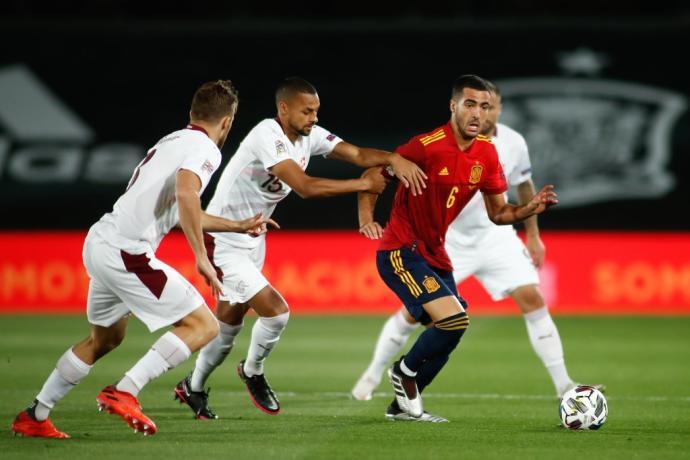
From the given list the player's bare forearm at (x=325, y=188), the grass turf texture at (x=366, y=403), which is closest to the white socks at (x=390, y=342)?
the grass turf texture at (x=366, y=403)

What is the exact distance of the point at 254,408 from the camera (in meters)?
8.25

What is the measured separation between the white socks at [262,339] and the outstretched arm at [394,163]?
122 cm

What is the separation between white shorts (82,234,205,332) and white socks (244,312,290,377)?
4.36 ft

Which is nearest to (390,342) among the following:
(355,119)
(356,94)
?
(355,119)

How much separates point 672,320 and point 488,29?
512 cm

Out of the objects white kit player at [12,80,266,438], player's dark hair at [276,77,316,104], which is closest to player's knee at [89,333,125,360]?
white kit player at [12,80,266,438]

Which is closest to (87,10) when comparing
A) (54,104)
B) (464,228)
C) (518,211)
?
(54,104)

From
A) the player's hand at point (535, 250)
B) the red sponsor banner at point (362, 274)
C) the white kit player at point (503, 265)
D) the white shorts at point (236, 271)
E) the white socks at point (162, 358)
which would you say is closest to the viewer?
the white socks at point (162, 358)

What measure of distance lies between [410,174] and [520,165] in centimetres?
206

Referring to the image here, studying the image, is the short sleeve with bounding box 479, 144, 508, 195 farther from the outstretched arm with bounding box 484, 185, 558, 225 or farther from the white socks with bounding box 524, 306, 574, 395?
the white socks with bounding box 524, 306, 574, 395

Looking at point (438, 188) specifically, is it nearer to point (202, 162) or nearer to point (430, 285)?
point (430, 285)

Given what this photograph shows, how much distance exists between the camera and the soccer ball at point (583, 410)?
7168 millimetres

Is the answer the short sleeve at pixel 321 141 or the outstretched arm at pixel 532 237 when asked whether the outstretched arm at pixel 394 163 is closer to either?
the short sleeve at pixel 321 141

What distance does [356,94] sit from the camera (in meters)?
17.1
